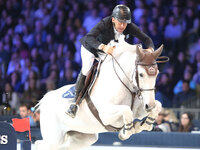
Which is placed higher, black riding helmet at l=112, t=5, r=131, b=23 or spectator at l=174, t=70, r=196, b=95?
black riding helmet at l=112, t=5, r=131, b=23

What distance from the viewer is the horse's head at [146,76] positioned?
242 inches

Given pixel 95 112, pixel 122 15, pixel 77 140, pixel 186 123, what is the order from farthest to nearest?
pixel 186 123 < pixel 77 140 < pixel 95 112 < pixel 122 15

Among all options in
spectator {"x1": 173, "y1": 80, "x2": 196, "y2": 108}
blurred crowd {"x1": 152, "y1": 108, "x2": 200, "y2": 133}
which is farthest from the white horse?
spectator {"x1": 173, "y1": 80, "x2": 196, "y2": 108}

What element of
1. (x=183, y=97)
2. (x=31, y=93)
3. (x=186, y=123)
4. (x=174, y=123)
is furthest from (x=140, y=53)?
(x=31, y=93)

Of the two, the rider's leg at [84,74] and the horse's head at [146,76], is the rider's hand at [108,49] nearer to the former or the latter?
the horse's head at [146,76]

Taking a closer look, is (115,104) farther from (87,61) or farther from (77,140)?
A: (77,140)

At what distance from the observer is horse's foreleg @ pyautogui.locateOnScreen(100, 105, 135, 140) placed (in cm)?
626

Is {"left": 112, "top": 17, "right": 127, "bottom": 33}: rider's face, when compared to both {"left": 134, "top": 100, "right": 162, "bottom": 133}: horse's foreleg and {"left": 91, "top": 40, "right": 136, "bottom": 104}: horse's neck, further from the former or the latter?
{"left": 134, "top": 100, "right": 162, "bottom": 133}: horse's foreleg

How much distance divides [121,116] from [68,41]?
7.33 metres

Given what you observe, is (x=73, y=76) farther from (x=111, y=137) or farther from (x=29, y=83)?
(x=111, y=137)

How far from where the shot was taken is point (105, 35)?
6.81m

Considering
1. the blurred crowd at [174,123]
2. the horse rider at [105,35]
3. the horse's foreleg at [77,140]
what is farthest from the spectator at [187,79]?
the horse rider at [105,35]

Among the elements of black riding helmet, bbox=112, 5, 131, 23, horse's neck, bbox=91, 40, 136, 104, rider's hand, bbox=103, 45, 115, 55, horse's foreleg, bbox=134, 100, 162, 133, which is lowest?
horse's foreleg, bbox=134, 100, 162, 133

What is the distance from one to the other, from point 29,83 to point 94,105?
5827 mm
